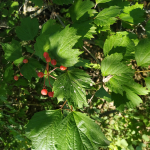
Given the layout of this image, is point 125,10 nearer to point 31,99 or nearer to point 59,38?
point 59,38

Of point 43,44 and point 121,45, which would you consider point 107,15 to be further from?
point 43,44

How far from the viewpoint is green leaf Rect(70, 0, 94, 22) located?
1708 millimetres

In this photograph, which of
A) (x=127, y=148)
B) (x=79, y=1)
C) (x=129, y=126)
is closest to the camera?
(x=79, y=1)

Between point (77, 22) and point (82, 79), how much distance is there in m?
0.98

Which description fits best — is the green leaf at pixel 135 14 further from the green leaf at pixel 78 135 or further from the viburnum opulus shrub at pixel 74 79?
the green leaf at pixel 78 135

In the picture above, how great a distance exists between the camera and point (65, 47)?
1.15 m

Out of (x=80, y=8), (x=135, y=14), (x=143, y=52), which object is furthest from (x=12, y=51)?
(x=135, y=14)

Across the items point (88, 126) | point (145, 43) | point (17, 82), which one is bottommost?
point (17, 82)

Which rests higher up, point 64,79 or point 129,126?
point 64,79

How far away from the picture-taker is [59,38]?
45.7 inches

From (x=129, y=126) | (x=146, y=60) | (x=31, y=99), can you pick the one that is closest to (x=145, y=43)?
(x=146, y=60)

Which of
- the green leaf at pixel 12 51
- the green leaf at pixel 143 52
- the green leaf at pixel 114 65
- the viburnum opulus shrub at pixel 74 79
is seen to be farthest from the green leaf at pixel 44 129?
the green leaf at pixel 143 52

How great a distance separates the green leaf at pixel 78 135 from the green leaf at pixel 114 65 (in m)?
0.59

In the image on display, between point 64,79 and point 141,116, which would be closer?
point 64,79
